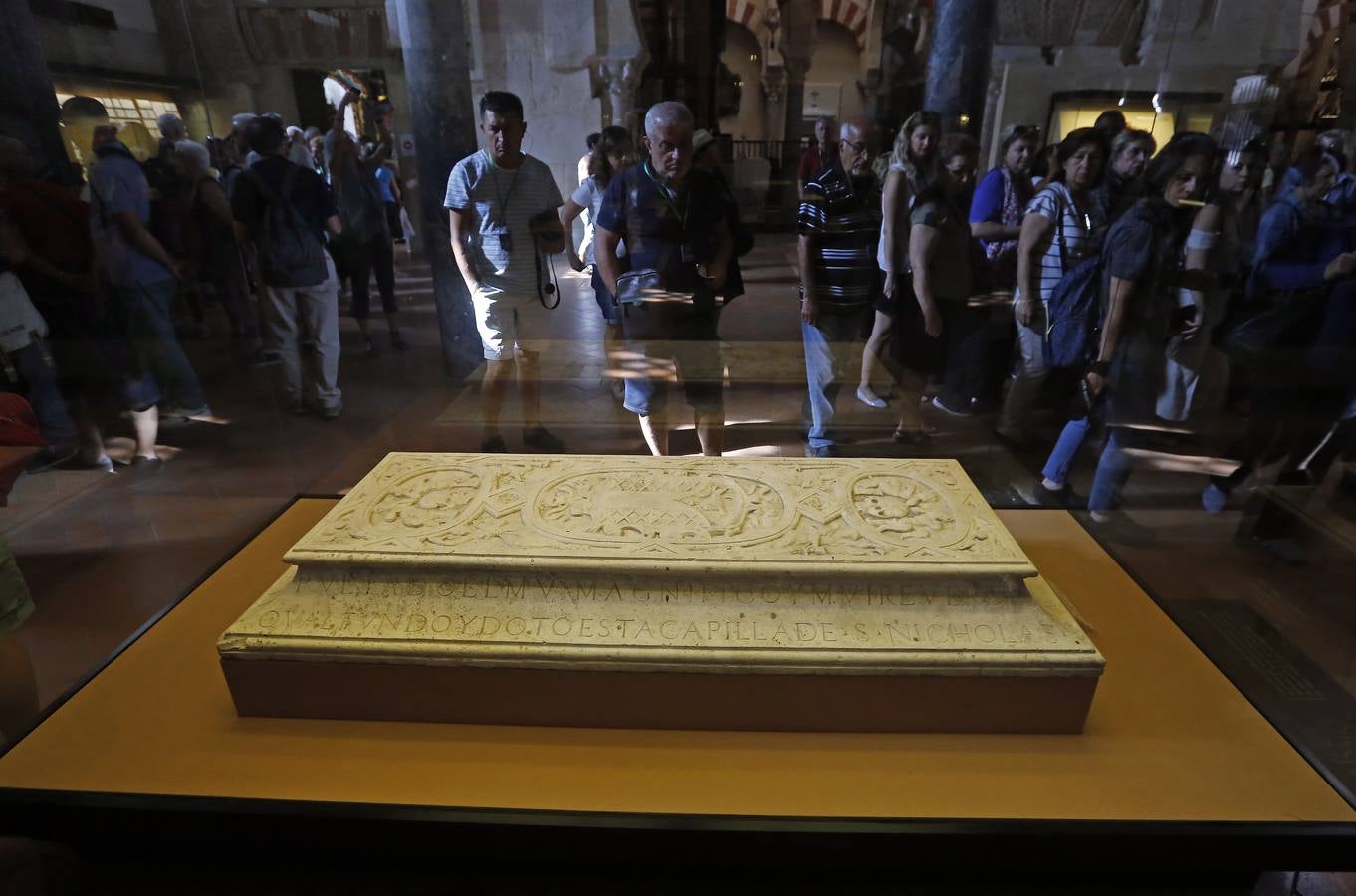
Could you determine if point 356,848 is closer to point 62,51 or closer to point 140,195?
point 140,195

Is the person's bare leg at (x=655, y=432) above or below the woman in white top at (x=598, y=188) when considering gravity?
below

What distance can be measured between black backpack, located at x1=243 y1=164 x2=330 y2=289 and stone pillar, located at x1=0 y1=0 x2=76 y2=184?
0.85 meters

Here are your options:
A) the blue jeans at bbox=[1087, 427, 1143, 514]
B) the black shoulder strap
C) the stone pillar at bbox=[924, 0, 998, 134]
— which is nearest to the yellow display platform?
the blue jeans at bbox=[1087, 427, 1143, 514]

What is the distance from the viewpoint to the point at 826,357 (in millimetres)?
3506

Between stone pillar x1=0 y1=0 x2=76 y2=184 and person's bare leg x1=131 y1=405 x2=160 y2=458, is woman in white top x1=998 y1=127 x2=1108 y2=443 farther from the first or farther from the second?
person's bare leg x1=131 y1=405 x2=160 y2=458

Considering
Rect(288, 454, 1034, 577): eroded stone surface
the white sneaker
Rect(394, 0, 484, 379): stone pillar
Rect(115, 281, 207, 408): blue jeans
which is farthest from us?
the white sneaker

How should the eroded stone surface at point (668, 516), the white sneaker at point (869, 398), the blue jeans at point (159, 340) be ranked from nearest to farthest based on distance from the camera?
the eroded stone surface at point (668, 516), the blue jeans at point (159, 340), the white sneaker at point (869, 398)

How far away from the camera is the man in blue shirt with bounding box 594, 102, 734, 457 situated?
2.96m

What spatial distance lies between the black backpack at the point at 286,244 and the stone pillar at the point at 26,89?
85 centimetres

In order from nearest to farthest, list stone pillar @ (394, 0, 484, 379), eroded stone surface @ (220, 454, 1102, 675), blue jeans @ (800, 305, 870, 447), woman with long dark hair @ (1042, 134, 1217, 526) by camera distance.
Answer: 1. eroded stone surface @ (220, 454, 1102, 675)
2. woman with long dark hair @ (1042, 134, 1217, 526)
3. stone pillar @ (394, 0, 484, 379)
4. blue jeans @ (800, 305, 870, 447)

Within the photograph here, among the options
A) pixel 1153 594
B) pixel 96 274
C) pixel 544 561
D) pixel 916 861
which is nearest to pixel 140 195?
pixel 96 274

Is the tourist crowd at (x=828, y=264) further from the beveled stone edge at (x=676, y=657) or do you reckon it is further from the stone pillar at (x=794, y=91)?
the beveled stone edge at (x=676, y=657)

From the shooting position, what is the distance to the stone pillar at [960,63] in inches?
120

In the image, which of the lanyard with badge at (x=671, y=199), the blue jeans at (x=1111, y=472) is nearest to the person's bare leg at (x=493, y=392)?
the lanyard with badge at (x=671, y=199)
